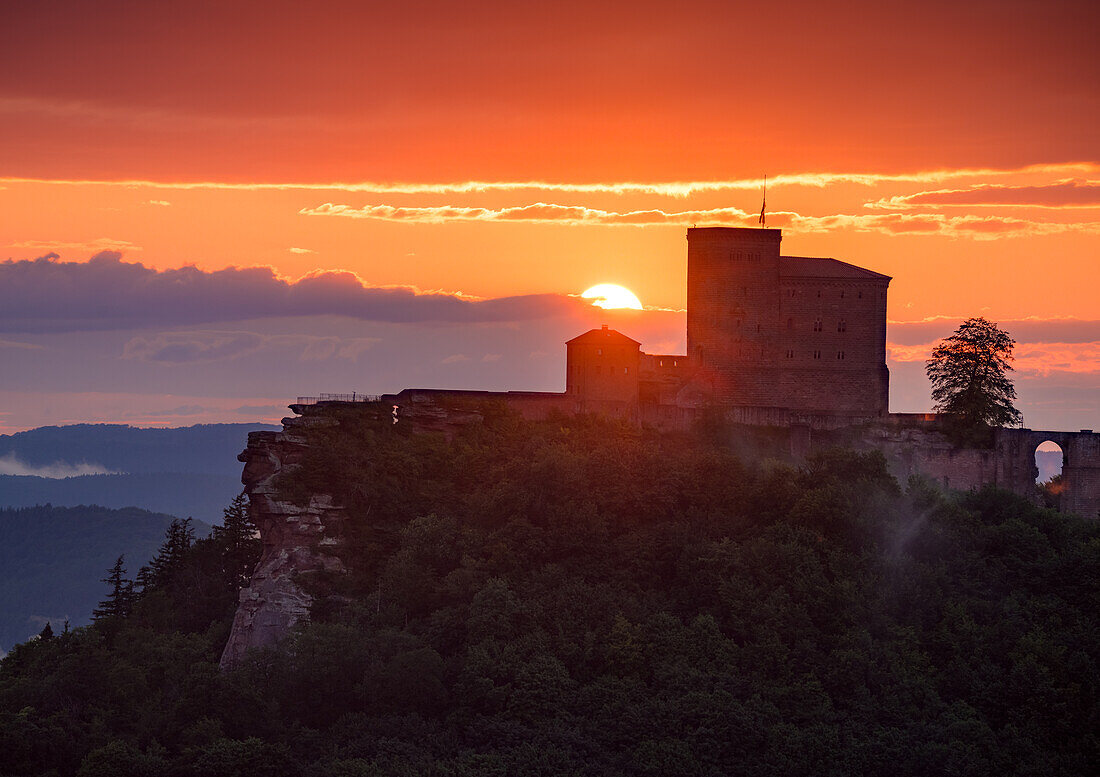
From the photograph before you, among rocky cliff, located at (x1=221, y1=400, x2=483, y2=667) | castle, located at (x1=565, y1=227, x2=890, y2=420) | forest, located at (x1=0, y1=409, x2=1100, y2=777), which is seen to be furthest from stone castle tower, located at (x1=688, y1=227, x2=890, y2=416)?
rocky cliff, located at (x1=221, y1=400, x2=483, y2=667)

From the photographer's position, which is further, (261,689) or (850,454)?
(850,454)

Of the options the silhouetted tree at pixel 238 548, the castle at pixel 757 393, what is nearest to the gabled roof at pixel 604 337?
the castle at pixel 757 393

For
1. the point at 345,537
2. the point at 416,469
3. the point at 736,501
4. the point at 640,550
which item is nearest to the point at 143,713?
the point at 345,537

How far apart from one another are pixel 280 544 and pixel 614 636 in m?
18.5

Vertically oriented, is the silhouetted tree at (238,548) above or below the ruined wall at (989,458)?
below

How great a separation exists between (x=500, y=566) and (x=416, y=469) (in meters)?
8.67

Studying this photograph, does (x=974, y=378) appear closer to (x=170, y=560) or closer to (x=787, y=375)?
(x=787, y=375)

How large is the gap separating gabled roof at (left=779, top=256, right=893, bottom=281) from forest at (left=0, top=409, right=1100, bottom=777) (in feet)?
34.0

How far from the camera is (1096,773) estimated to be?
5106cm

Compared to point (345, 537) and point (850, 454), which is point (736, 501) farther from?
point (345, 537)

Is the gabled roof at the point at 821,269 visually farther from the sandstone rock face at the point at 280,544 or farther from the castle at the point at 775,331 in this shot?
the sandstone rock face at the point at 280,544

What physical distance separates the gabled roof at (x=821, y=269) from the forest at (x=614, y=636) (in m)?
10.4

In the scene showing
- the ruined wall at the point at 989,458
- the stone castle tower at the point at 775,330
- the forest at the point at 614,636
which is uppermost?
the stone castle tower at the point at 775,330

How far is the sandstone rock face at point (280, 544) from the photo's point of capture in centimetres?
6431
